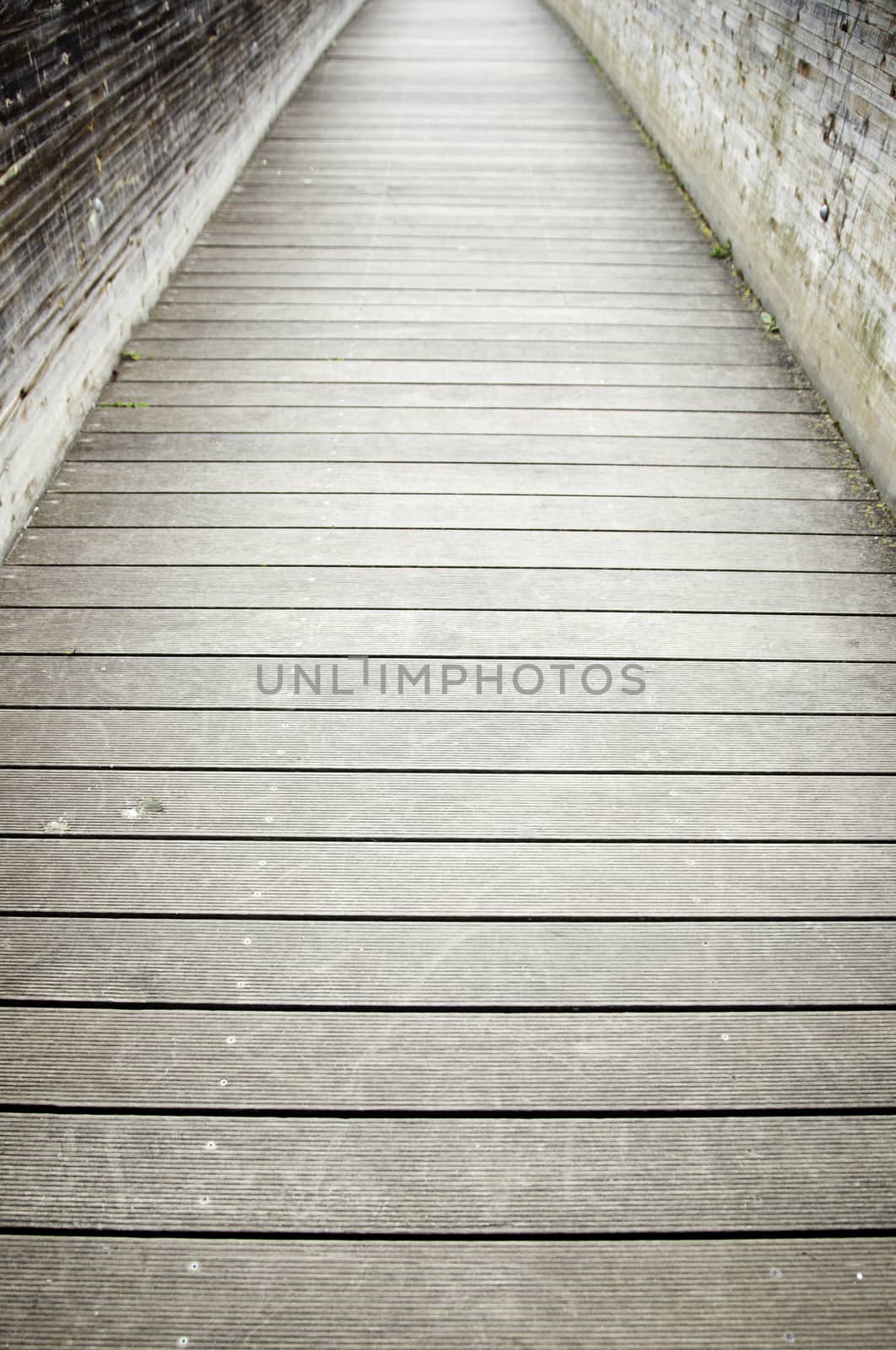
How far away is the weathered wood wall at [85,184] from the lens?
2.06m

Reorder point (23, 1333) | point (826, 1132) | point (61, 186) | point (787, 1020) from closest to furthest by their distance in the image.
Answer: point (23, 1333), point (826, 1132), point (787, 1020), point (61, 186)

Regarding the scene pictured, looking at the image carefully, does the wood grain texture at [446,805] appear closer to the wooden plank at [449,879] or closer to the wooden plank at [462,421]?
the wooden plank at [449,879]

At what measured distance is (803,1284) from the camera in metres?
1.07

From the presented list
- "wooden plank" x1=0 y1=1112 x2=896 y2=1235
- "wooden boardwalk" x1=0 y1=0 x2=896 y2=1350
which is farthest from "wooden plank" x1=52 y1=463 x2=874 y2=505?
"wooden plank" x1=0 y1=1112 x2=896 y2=1235

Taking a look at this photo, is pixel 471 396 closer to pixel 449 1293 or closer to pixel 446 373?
pixel 446 373

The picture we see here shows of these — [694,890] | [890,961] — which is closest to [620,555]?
[694,890]

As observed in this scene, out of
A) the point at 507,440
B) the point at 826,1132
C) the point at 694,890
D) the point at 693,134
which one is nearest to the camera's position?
the point at 826,1132

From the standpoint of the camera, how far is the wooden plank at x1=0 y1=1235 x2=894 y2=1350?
103 centimetres

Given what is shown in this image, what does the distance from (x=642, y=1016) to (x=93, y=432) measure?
Result: 1.99m

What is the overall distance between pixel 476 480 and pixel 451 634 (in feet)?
1.88

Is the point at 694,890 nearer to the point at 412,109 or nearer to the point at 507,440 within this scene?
the point at 507,440

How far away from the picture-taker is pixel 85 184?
7.97 ft

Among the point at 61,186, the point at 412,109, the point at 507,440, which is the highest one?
the point at 412,109

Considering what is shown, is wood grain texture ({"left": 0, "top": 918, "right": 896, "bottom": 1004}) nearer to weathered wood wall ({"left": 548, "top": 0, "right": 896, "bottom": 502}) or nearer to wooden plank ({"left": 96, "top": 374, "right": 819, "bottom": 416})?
weathered wood wall ({"left": 548, "top": 0, "right": 896, "bottom": 502})
